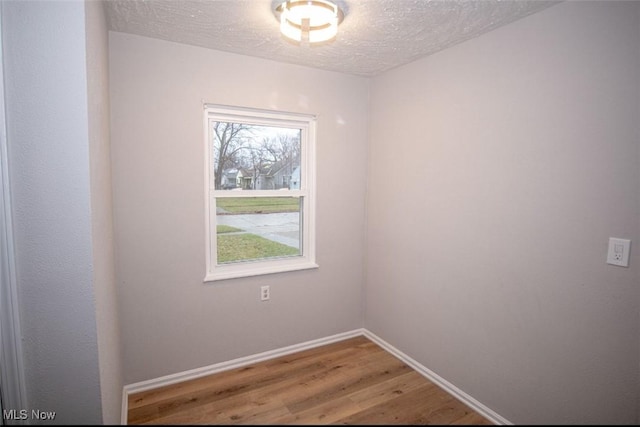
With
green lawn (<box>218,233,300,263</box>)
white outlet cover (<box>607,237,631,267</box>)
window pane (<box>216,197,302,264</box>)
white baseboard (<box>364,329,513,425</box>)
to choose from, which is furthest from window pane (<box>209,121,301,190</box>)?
white outlet cover (<box>607,237,631,267</box>)

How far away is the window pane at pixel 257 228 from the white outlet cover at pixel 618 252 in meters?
2.01

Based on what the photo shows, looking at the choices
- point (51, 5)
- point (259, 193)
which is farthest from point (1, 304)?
point (259, 193)

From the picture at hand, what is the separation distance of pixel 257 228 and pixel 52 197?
169 cm

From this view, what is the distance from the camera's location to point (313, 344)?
2867 mm

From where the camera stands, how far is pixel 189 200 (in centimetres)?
232

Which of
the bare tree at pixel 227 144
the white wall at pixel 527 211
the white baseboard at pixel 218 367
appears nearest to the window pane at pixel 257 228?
the bare tree at pixel 227 144

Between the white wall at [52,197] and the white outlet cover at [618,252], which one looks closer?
the white wall at [52,197]

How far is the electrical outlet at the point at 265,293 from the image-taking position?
263 cm

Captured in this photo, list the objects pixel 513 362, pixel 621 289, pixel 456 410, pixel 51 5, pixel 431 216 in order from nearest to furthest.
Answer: pixel 51 5, pixel 621 289, pixel 513 362, pixel 456 410, pixel 431 216

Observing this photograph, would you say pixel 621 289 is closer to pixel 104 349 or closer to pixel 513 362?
pixel 513 362

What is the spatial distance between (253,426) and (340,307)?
126 cm

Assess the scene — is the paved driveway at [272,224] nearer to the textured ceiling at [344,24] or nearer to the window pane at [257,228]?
the window pane at [257,228]

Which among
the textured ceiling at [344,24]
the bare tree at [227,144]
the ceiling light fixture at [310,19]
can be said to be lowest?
the bare tree at [227,144]

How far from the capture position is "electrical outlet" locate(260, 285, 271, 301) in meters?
2.63
